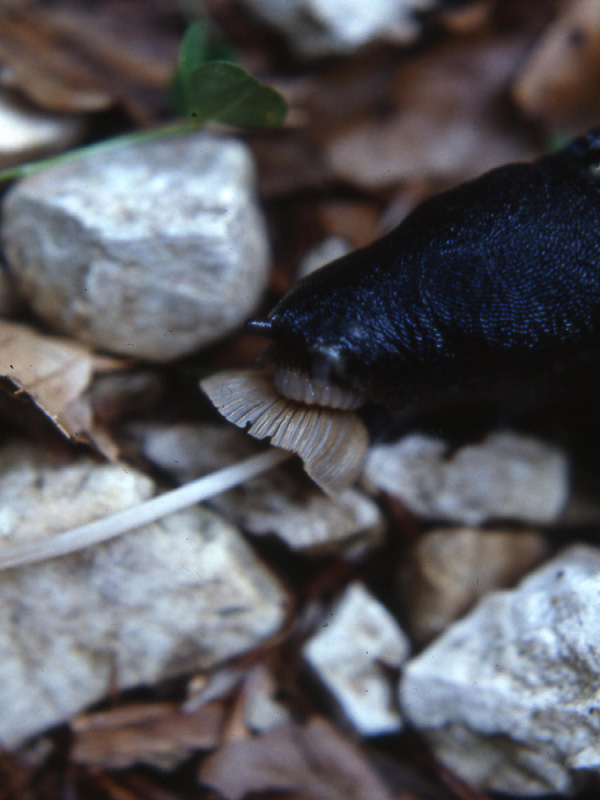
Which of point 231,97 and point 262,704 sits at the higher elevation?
point 231,97

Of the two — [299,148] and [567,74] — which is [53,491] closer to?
[299,148]

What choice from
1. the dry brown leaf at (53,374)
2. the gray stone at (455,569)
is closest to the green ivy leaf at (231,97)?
the dry brown leaf at (53,374)

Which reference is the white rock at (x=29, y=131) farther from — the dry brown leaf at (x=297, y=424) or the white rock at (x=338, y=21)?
the dry brown leaf at (x=297, y=424)

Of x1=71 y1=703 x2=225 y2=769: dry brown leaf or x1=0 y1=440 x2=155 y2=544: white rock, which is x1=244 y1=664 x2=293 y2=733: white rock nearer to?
x1=71 y1=703 x2=225 y2=769: dry brown leaf

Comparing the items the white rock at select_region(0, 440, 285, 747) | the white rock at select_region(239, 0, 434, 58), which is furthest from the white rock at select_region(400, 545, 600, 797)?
the white rock at select_region(239, 0, 434, 58)

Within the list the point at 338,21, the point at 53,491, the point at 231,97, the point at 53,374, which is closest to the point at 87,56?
the point at 231,97

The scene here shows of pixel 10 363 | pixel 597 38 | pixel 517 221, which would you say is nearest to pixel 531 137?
pixel 597 38

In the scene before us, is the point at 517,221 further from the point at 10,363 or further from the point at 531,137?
the point at 10,363
